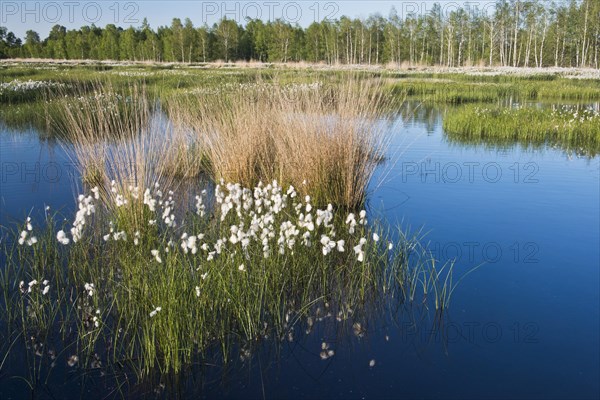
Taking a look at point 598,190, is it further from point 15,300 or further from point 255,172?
point 15,300

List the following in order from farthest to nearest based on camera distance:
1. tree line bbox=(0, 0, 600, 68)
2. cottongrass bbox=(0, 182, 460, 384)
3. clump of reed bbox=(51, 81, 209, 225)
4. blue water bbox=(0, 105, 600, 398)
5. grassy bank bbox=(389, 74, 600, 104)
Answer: tree line bbox=(0, 0, 600, 68), grassy bank bbox=(389, 74, 600, 104), clump of reed bbox=(51, 81, 209, 225), cottongrass bbox=(0, 182, 460, 384), blue water bbox=(0, 105, 600, 398)

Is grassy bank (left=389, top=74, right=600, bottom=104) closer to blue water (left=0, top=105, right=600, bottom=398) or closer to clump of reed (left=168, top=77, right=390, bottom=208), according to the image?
blue water (left=0, top=105, right=600, bottom=398)

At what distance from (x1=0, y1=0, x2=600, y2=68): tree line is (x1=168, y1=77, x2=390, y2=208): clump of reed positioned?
56589mm

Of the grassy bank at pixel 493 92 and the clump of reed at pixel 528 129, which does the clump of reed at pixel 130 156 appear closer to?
the clump of reed at pixel 528 129

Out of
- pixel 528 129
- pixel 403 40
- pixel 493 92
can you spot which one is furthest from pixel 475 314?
pixel 403 40

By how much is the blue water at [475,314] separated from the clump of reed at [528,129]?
4.77 m

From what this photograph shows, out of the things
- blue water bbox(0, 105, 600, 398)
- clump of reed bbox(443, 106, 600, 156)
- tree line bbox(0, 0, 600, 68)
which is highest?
tree line bbox(0, 0, 600, 68)

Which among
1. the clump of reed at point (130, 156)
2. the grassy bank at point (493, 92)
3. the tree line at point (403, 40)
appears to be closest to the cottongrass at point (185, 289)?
the clump of reed at point (130, 156)

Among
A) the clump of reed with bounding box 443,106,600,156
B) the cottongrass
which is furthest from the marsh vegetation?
the clump of reed with bounding box 443,106,600,156

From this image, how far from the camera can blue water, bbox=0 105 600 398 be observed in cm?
421

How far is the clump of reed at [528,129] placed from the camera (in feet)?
52.3

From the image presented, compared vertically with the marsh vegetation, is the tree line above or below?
above

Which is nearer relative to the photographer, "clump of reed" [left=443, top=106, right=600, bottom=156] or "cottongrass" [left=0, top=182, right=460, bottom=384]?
"cottongrass" [left=0, top=182, right=460, bottom=384]

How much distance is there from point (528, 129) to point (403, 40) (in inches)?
2461
